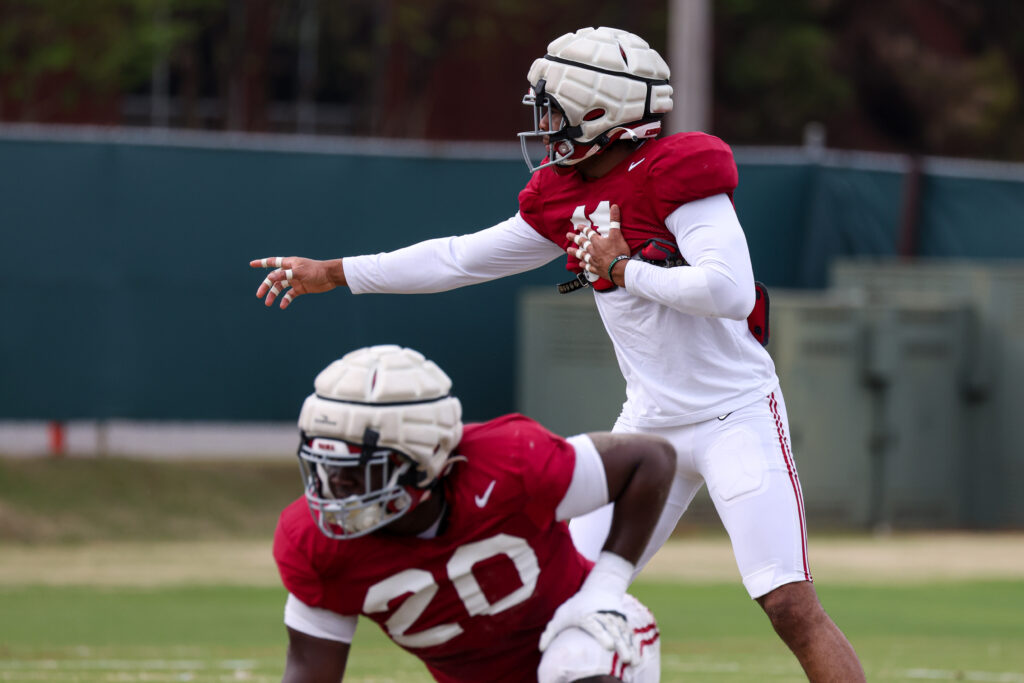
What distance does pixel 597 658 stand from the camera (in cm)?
394

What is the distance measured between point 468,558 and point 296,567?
43 cm

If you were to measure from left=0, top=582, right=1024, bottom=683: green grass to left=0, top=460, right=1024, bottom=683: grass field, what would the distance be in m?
0.01

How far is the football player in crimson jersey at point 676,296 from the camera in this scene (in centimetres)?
459

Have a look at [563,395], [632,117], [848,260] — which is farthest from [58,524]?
[632,117]

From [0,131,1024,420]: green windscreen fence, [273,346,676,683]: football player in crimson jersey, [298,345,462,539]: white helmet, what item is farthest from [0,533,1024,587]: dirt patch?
[298,345,462,539]: white helmet

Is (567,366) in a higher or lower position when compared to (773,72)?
lower

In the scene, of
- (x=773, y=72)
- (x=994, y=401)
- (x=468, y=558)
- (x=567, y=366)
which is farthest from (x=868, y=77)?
(x=468, y=558)

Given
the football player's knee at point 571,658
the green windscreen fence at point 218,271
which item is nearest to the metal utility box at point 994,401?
the green windscreen fence at point 218,271

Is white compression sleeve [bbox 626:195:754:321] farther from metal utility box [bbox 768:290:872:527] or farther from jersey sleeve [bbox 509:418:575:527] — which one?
metal utility box [bbox 768:290:872:527]

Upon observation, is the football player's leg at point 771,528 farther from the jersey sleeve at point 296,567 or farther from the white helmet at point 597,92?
the jersey sleeve at point 296,567

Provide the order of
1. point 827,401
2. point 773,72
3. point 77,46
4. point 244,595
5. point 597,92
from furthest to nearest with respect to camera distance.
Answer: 1. point 773,72
2. point 77,46
3. point 827,401
4. point 244,595
5. point 597,92

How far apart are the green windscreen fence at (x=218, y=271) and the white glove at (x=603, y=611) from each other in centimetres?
841

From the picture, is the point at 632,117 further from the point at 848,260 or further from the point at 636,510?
the point at 848,260

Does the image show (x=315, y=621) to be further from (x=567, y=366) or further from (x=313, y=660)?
(x=567, y=366)
